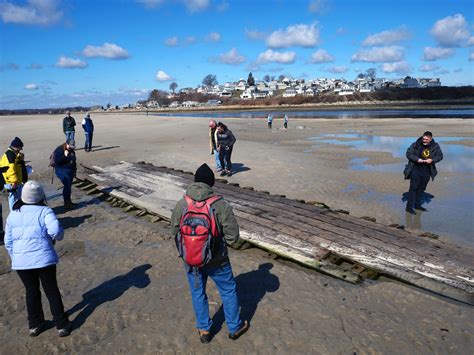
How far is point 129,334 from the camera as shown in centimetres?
424

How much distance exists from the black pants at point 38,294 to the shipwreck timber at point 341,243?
11.3 ft

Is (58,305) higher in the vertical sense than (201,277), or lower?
lower

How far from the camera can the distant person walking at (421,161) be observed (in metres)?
Answer: 8.33

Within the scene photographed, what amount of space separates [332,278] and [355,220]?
218cm

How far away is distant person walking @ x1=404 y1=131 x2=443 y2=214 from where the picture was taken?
8.33m

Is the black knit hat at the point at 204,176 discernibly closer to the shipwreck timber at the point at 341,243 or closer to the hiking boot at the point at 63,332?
the hiking boot at the point at 63,332

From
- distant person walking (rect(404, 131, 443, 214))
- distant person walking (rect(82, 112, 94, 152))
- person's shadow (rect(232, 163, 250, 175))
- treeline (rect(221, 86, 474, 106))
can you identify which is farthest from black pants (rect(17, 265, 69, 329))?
treeline (rect(221, 86, 474, 106))

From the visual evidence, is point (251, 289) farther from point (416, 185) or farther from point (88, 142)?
point (88, 142)

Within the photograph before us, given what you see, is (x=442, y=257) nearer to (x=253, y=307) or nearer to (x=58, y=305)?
(x=253, y=307)

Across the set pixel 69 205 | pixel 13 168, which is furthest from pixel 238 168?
pixel 13 168

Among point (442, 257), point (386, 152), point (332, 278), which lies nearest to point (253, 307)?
point (332, 278)

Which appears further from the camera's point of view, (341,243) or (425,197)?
(425,197)

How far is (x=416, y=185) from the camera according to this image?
28.7ft

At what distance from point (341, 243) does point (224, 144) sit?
741 centimetres
